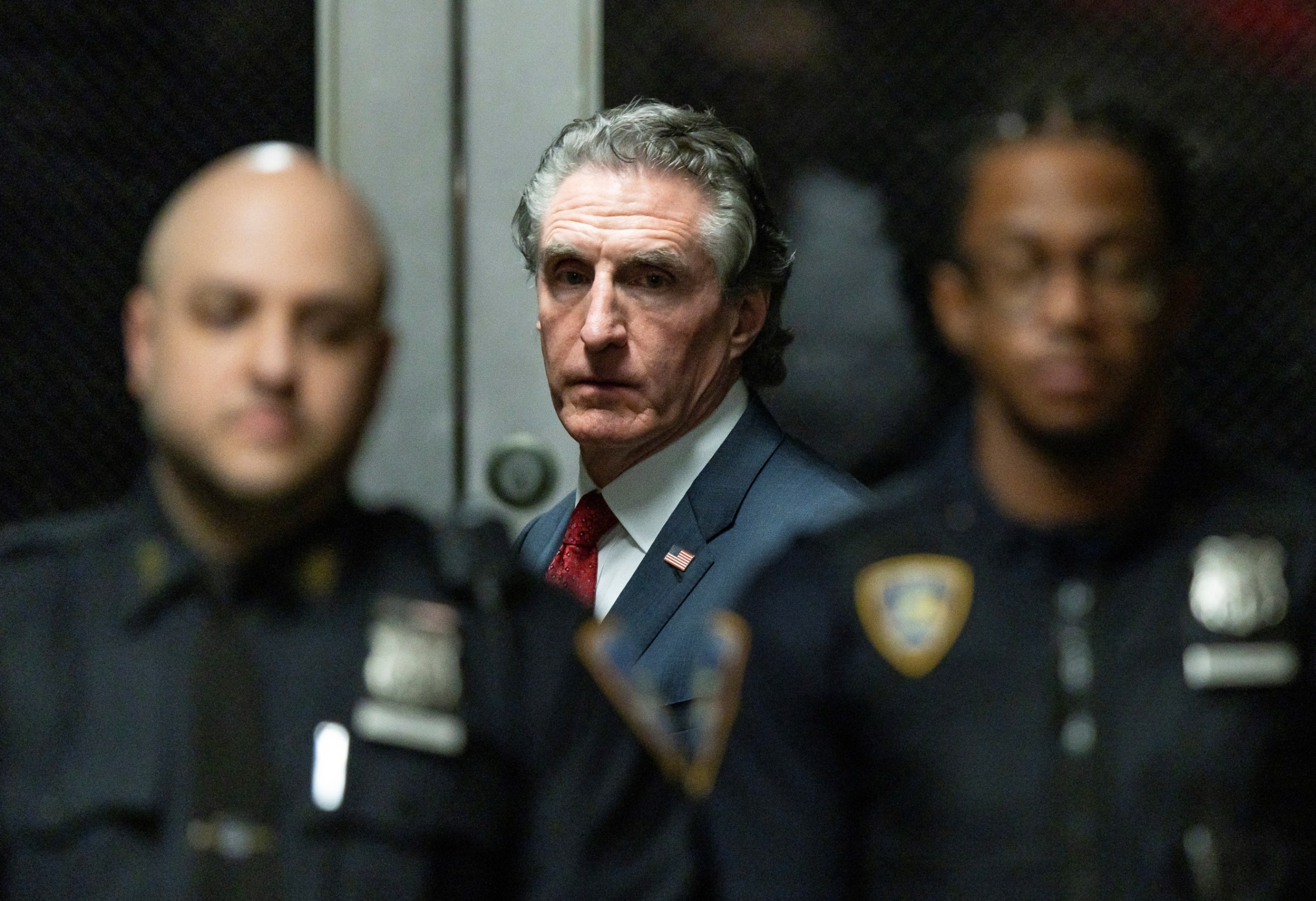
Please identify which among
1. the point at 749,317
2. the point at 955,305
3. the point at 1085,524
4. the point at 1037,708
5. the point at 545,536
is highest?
the point at 955,305

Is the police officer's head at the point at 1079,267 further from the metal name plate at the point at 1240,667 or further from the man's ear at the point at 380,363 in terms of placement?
the man's ear at the point at 380,363

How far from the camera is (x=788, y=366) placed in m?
1.77

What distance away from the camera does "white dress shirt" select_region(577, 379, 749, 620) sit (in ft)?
5.29

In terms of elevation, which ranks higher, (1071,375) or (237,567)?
(1071,375)

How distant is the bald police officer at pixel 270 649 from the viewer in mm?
1049

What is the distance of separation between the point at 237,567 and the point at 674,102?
0.88 meters

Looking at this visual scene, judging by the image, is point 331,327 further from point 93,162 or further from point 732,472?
point 93,162

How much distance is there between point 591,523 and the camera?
1642 millimetres

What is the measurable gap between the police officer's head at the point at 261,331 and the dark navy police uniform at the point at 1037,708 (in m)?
0.34

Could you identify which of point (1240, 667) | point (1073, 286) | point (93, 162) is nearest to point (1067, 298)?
point (1073, 286)

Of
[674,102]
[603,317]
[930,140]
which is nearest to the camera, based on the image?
[603,317]

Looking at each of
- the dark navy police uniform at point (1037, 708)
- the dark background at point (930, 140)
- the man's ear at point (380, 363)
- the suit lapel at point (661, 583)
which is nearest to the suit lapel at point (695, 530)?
the suit lapel at point (661, 583)

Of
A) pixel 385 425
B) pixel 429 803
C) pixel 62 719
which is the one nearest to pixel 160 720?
pixel 62 719

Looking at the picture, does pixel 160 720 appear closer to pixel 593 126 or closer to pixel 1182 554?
pixel 1182 554
